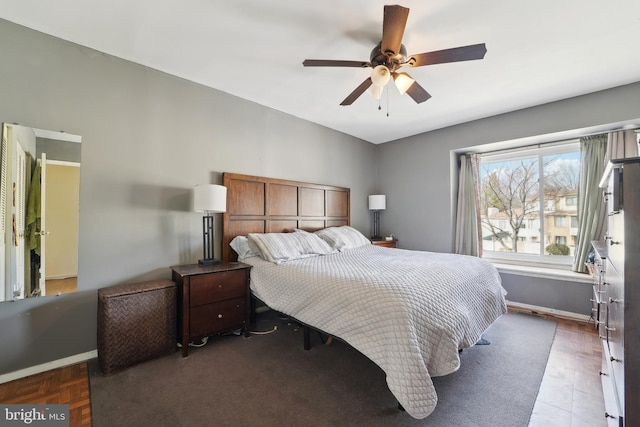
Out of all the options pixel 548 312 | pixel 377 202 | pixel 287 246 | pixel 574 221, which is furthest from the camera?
pixel 377 202

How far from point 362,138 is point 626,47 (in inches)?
125

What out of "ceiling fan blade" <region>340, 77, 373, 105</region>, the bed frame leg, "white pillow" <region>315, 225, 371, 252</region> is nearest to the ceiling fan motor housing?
"ceiling fan blade" <region>340, 77, 373, 105</region>

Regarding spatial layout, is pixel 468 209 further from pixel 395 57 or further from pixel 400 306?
pixel 400 306

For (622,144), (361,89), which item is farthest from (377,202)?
(622,144)

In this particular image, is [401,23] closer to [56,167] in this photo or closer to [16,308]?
[56,167]

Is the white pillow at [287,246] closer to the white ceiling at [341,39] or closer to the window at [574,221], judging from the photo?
the white ceiling at [341,39]

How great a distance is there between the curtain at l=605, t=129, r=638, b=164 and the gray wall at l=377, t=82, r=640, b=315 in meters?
0.21

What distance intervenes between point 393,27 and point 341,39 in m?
0.59

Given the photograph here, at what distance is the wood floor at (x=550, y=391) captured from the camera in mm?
1515

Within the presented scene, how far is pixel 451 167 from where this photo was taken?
Answer: 4.09m

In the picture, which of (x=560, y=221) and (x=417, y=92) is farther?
(x=560, y=221)

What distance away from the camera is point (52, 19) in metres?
1.86

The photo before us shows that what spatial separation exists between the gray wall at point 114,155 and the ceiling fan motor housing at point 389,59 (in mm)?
1814

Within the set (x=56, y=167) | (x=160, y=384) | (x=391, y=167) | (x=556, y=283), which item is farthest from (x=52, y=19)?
(x=556, y=283)
